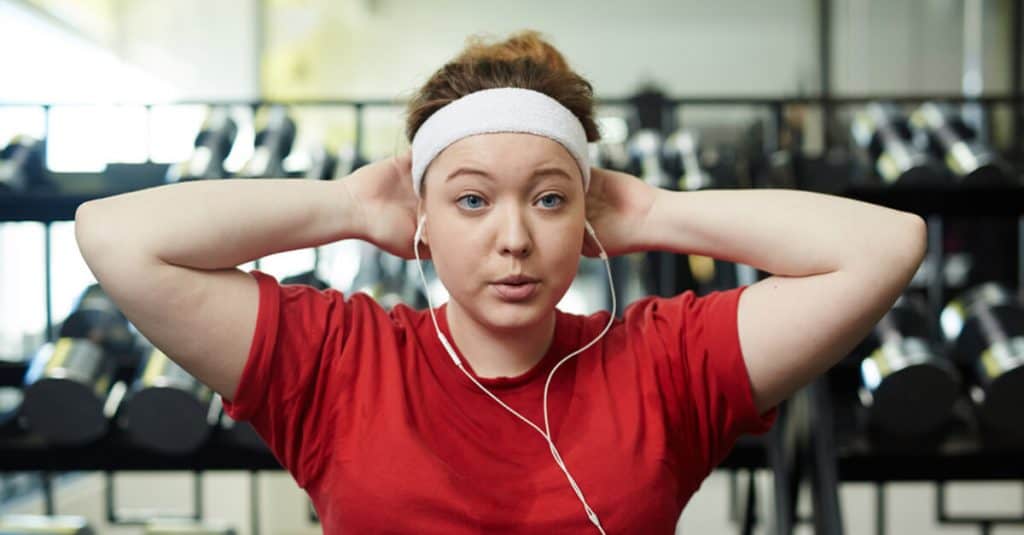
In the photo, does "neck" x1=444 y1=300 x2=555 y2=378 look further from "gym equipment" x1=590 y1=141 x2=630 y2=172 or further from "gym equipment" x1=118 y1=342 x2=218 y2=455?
"gym equipment" x1=590 y1=141 x2=630 y2=172

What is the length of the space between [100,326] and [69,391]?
31cm

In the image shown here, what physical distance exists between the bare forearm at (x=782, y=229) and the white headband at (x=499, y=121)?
0.13 m

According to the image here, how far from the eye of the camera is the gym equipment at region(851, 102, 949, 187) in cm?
204

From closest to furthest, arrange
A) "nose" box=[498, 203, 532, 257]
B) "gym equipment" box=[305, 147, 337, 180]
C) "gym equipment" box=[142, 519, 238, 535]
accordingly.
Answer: "nose" box=[498, 203, 532, 257]
"gym equipment" box=[142, 519, 238, 535]
"gym equipment" box=[305, 147, 337, 180]

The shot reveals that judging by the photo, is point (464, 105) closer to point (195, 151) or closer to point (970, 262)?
point (195, 151)

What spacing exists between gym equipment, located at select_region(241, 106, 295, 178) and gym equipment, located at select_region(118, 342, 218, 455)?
58cm

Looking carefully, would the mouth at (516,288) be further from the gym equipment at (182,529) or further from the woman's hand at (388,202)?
the gym equipment at (182,529)

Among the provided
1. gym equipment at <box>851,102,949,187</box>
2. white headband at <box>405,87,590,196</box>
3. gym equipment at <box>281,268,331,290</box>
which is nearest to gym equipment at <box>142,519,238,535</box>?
gym equipment at <box>281,268,331,290</box>

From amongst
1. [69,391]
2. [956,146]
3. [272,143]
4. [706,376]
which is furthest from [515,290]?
[956,146]

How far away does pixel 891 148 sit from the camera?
7.90ft

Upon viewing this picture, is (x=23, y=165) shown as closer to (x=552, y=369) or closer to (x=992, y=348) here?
(x=552, y=369)

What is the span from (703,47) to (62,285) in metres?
5.86

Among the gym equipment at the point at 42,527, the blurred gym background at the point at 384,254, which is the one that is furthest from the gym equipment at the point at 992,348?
the gym equipment at the point at 42,527

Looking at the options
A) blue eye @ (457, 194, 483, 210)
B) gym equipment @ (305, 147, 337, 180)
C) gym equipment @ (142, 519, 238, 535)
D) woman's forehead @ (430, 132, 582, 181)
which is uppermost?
gym equipment @ (305, 147, 337, 180)
